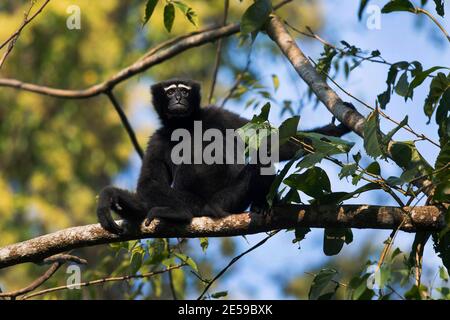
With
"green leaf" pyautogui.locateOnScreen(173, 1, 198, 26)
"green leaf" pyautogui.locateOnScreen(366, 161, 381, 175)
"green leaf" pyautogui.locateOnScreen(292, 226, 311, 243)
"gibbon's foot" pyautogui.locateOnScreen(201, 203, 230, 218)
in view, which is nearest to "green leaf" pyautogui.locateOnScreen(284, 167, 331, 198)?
"green leaf" pyautogui.locateOnScreen(366, 161, 381, 175)

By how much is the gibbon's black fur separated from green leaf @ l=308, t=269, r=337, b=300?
1.22 m

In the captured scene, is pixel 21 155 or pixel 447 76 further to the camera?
pixel 21 155

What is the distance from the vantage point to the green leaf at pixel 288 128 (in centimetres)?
510

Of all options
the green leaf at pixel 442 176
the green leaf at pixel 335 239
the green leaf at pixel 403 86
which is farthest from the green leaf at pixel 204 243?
the green leaf at pixel 442 176

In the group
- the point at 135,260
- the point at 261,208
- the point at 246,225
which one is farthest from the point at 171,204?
the point at 246,225

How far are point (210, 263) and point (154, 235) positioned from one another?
18.4 meters

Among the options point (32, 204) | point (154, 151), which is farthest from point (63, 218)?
point (154, 151)

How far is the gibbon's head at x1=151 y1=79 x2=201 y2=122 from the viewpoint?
9273mm

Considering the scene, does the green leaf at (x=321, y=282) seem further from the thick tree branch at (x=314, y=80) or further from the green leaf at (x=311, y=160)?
the thick tree branch at (x=314, y=80)

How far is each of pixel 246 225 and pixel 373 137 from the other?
5.58 feet

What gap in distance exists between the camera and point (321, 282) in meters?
5.76
